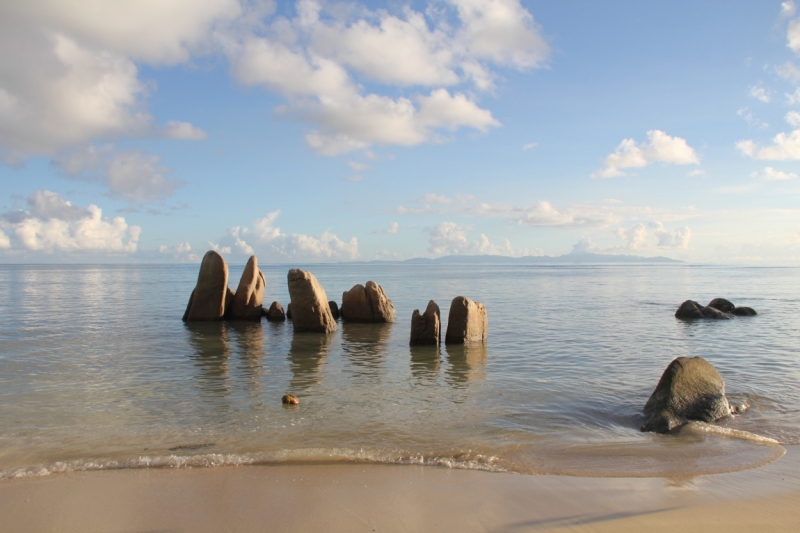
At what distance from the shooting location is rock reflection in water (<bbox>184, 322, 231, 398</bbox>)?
40.8 feet

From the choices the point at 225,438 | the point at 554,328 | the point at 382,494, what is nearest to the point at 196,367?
the point at 225,438

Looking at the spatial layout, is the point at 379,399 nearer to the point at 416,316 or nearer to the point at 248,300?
the point at 416,316

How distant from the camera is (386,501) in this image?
20.7 ft

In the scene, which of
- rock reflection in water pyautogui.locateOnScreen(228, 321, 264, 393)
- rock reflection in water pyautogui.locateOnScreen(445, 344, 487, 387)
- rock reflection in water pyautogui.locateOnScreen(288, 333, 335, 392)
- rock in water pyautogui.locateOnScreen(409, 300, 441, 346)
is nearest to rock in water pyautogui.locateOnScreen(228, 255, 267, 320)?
rock reflection in water pyautogui.locateOnScreen(228, 321, 264, 393)

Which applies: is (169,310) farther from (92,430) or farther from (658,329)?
(658,329)

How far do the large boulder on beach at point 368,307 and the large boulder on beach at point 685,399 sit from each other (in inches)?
632

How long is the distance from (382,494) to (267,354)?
441 inches

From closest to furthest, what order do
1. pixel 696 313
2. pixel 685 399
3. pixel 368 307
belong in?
pixel 685 399, pixel 368 307, pixel 696 313

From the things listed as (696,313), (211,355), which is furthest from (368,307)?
(696,313)

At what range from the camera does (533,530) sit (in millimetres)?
5613

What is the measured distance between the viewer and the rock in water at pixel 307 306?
21812 millimetres

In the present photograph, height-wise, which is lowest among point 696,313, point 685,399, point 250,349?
point 250,349

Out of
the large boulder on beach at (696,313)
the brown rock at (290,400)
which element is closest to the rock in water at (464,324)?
the brown rock at (290,400)

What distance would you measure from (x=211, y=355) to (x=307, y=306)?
582 cm
